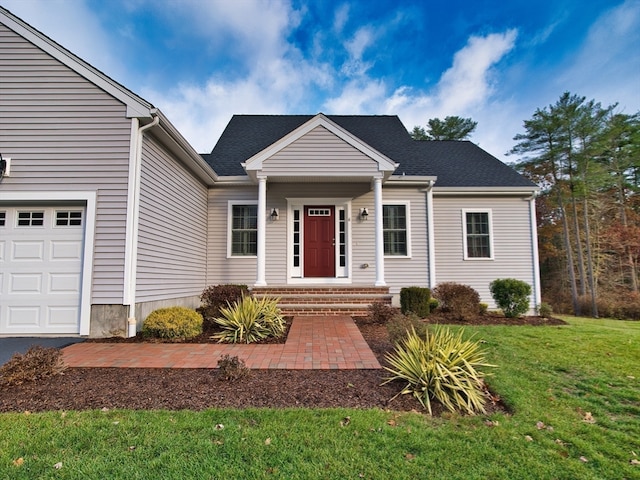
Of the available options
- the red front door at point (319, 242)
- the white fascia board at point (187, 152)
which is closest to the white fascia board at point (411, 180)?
the red front door at point (319, 242)

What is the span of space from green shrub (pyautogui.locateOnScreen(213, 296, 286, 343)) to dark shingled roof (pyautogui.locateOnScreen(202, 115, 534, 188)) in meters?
5.26

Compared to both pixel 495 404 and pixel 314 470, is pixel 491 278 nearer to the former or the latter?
pixel 495 404

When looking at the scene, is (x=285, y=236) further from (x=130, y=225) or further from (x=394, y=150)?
(x=394, y=150)

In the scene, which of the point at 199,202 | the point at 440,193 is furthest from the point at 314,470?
the point at 440,193

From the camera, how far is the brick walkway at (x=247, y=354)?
3947 mm

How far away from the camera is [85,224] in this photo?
219 inches

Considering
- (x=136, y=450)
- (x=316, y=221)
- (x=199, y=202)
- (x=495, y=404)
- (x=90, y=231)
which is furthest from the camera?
(x=316, y=221)

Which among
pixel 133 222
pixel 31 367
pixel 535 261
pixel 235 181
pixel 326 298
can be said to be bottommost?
pixel 31 367

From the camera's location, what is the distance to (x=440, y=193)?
9.63 m

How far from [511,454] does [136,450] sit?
2714 mm

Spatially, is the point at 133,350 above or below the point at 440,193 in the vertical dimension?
below

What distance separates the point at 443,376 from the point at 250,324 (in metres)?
3.36

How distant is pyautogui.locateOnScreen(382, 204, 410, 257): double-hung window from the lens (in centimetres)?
937

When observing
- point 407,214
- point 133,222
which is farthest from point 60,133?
point 407,214
